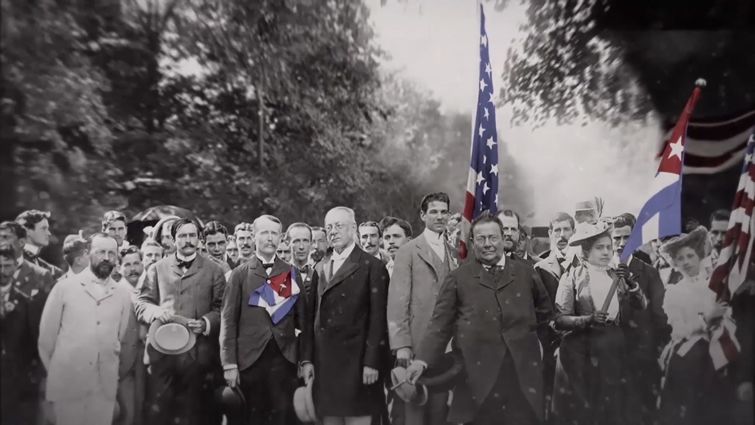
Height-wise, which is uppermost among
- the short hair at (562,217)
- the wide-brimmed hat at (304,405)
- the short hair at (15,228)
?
the short hair at (562,217)

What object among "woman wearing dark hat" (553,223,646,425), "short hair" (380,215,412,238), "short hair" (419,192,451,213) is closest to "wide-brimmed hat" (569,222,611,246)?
"woman wearing dark hat" (553,223,646,425)

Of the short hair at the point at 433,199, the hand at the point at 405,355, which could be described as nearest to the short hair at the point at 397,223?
the short hair at the point at 433,199

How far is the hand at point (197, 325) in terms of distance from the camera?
4.20 meters

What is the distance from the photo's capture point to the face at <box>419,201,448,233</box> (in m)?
4.41

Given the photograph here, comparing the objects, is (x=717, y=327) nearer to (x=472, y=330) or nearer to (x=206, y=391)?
(x=472, y=330)

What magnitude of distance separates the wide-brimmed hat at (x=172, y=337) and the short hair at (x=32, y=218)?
880mm

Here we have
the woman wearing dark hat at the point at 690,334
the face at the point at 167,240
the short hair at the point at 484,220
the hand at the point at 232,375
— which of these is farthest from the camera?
the woman wearing dark hat at the point at 690,334

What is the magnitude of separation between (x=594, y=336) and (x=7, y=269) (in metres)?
3.55

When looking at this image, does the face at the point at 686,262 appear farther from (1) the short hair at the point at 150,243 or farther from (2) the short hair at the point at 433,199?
(1) the short hair at the point at 150,243

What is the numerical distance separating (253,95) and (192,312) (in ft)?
4.50

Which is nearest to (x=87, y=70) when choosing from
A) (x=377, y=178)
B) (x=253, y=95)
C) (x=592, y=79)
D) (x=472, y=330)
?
(x=253, y=95)

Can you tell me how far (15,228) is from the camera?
4.23m

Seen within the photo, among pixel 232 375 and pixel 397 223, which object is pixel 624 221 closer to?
pixel 397 223

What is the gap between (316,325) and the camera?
4250 millimetres
